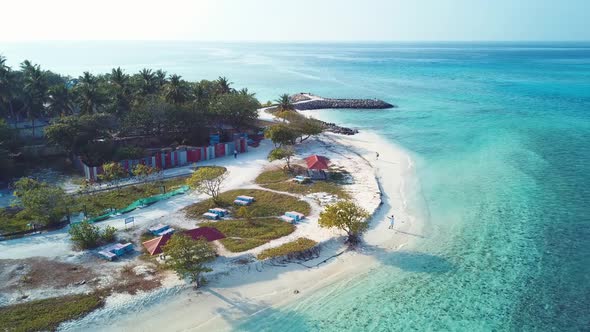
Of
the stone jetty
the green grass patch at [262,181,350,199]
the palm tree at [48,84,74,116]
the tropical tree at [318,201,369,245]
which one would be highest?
the palm tree at [48,84,74,116]

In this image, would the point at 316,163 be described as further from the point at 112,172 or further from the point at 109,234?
the point at 109,234

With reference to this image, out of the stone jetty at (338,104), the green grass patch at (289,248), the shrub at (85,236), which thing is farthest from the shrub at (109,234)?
the stone jetty at (338,104)

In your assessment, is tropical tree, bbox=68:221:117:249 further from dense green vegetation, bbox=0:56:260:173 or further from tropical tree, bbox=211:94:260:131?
tropical tree, bbox=211:94:260:131

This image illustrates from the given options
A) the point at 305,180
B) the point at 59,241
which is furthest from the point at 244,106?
the point at 59,241

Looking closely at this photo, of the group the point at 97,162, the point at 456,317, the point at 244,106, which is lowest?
the point at 456,317

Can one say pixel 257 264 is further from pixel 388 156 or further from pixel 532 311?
pixel 388 156

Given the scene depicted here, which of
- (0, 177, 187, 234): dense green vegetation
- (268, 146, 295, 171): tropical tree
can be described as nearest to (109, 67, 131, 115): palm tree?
(0, 177, 187, 234): dense green vegetation

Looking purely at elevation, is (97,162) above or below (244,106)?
below
